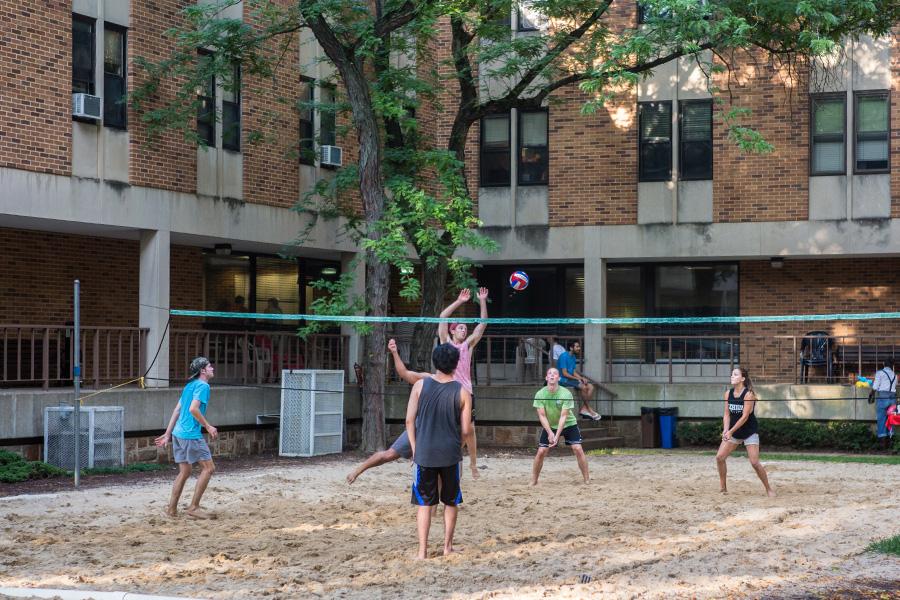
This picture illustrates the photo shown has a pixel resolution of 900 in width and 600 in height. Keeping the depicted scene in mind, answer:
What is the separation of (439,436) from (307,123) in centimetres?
1510

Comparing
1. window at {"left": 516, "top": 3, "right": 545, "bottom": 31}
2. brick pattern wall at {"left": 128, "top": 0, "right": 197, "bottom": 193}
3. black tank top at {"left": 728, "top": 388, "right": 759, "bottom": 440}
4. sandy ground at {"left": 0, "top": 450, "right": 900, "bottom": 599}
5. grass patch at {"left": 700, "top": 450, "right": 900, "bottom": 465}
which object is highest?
window at {"left": 516, "top": 3, "right": 545, "bottom": 31}

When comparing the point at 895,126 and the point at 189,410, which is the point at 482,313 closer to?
the point at 189,410

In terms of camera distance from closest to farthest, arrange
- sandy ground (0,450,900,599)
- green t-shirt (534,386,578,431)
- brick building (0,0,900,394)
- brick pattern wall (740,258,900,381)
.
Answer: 1. sandy ground (0,450,900,599)
2. green t-shirt (534,386,578,431)
3. brick building (0,0,900,394)
4. brick pattern wall (740,258,900,381)

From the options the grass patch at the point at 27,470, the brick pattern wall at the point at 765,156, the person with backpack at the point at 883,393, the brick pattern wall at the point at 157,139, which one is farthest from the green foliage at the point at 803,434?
the grass patch at the point at 27,470

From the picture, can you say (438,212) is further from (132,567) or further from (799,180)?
(132,567)

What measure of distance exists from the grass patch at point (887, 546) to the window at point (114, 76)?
1389 cm

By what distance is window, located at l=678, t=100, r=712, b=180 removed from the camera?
84.4 feet

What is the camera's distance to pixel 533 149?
88.0 feet

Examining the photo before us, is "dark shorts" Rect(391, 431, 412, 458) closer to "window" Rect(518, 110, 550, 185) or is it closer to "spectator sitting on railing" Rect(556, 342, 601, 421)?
"spectator sitting on railing" Rect(556, 342, 601, 421)

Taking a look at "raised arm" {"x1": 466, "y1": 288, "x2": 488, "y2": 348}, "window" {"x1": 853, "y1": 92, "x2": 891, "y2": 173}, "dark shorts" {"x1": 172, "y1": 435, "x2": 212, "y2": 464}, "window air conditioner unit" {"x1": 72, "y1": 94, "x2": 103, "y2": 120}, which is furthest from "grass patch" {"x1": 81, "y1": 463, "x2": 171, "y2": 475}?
"window" {"x1": 853, "y1": 92, "x2": 891, "y2": 173}

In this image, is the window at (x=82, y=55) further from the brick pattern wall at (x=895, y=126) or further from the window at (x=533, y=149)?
the brick pattern wall at (x=895, y=126)

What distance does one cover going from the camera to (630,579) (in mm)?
9328

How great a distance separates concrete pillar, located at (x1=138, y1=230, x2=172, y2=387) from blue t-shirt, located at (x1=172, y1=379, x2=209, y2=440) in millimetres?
7704

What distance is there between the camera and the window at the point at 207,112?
71.3 ft
